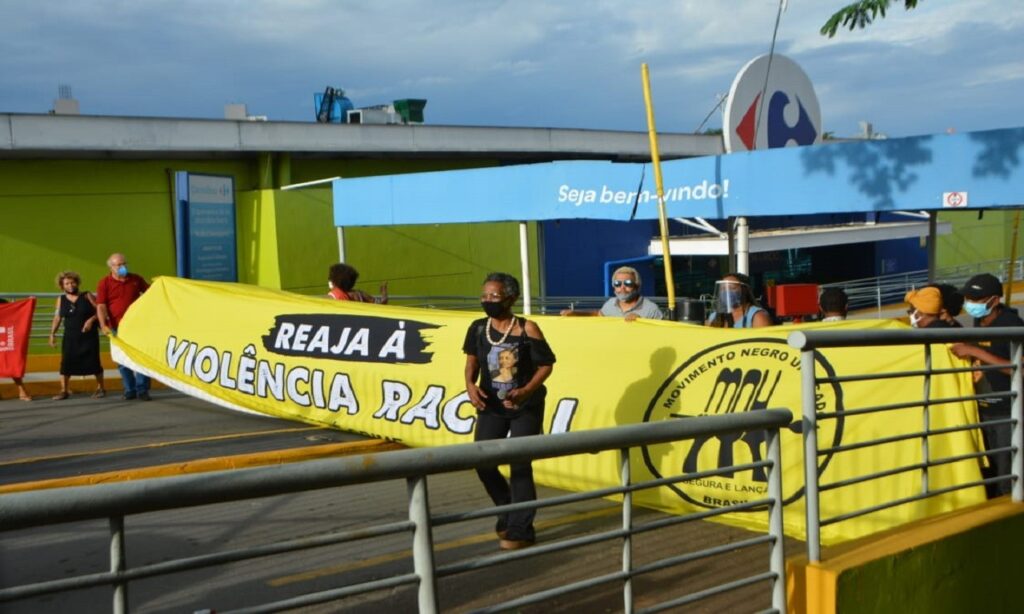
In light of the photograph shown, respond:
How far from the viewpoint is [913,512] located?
246 inches

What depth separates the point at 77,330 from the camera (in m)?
13.5

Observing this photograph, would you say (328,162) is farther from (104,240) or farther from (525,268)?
(525,268)

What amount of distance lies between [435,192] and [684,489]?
864 cm

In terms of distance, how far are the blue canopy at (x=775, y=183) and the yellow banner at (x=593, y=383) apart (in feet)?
9.31

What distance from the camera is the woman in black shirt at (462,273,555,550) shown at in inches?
260

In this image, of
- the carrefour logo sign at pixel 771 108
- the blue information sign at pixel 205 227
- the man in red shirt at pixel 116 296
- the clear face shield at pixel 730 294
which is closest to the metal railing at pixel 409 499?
the clear face shield at pixel 730 294

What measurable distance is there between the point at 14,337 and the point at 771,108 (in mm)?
10298

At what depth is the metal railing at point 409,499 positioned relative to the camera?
247cm

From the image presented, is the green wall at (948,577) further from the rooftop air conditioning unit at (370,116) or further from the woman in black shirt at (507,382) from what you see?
the rooftop air conditioning unit at (370,116)

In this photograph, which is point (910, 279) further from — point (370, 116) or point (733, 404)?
point (733, 404)

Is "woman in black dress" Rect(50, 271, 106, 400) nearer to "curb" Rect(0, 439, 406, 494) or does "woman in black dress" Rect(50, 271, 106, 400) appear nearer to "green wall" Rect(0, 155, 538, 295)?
"curb" Rect(0, 439, 406, 494)

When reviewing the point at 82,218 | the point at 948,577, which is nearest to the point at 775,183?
the point at 948,577

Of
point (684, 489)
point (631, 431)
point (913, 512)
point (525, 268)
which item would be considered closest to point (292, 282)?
point (525, 268)

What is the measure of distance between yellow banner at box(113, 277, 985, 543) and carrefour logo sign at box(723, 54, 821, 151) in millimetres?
4606
